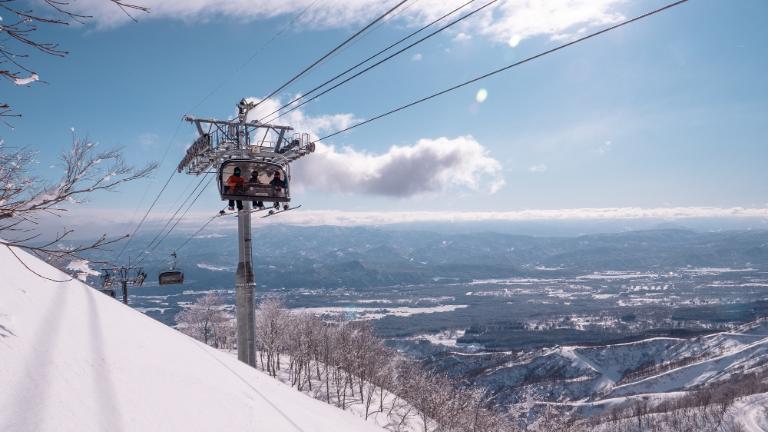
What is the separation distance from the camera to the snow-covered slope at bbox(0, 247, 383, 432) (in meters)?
3.12

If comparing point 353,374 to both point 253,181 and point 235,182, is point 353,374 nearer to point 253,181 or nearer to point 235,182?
point 253,181

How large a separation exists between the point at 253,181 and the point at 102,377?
9.28m

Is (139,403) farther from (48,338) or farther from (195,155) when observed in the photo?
(195,155)

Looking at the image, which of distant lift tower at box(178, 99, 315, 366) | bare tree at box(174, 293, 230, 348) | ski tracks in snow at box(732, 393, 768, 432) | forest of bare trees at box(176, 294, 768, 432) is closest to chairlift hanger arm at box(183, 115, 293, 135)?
distant lift tower at box(178, 99, 315, 366)

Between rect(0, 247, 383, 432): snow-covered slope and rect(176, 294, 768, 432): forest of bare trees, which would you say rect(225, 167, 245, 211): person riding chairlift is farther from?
rect(176, 294, 768, 432): forest of bare trees

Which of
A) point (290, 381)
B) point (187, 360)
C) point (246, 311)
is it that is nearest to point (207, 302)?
point (290, 381)

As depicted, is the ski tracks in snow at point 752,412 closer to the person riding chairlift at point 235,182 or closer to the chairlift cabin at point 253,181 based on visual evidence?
the chairlift cabin at point 253,181

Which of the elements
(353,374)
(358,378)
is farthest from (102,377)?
(358,378)

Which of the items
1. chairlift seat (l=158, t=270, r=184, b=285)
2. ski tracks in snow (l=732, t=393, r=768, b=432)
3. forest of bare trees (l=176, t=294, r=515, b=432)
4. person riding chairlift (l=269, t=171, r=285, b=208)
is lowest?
ski tracks in snow (l=732, t=393, r=768, b=432)

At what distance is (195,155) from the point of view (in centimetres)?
1309

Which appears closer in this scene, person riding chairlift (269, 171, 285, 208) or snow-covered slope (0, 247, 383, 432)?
snow-covered slope (0, 247, 383, 432)

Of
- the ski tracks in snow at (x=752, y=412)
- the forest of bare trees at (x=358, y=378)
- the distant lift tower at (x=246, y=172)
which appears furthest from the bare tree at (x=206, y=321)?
the ski tracks in snow at (x=752, y=412)

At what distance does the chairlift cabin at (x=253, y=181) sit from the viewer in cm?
1235

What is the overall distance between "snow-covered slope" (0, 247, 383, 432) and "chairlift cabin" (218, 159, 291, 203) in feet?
19.0
